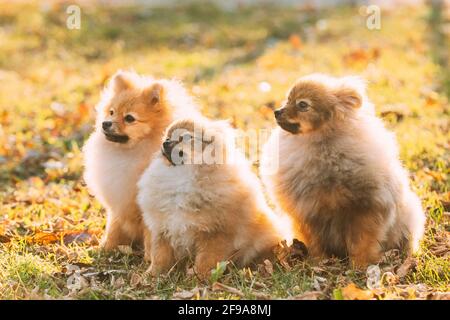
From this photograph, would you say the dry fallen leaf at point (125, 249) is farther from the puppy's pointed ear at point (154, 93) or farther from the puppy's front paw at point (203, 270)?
the puppy's pointed ear at point (154, 93)

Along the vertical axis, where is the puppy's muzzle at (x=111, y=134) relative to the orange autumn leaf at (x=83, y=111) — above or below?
below

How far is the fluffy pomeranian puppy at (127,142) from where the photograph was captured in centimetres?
445

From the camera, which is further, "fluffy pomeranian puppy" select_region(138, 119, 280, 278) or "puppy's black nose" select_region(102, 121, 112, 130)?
"puppy's black nose" select_region(102, 121, 112, 130)

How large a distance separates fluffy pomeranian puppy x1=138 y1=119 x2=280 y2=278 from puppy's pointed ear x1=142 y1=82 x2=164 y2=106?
0.43 metres

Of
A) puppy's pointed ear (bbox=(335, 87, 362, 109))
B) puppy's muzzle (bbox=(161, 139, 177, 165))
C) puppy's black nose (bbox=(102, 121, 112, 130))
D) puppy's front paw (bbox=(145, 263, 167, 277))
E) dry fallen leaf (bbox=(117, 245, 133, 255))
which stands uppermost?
puppy's pointed ear (bbox=(335, 87, 362, 109))

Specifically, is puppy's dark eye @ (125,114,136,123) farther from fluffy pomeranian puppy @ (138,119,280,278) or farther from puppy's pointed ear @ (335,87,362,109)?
puppy's pointed ear @ (335,87,362,109)

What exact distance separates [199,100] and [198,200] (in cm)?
405

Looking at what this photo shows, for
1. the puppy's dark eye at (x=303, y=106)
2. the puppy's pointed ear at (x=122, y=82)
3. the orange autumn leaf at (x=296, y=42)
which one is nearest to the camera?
the puppy's dark eye at (x=303, y=106)

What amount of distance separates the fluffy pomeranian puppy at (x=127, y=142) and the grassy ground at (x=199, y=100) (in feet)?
0.64

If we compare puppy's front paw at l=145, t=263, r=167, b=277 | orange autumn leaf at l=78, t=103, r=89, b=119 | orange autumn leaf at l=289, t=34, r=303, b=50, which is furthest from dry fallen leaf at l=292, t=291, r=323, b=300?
orange autumn leaf at l=289, t=34, r=303, b=50

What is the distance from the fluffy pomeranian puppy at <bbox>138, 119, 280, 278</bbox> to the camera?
158 inches

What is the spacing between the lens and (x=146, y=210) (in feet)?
13.6

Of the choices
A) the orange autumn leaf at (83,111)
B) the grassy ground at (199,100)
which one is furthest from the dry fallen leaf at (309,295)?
the orange autumn leaf at (83,111)
